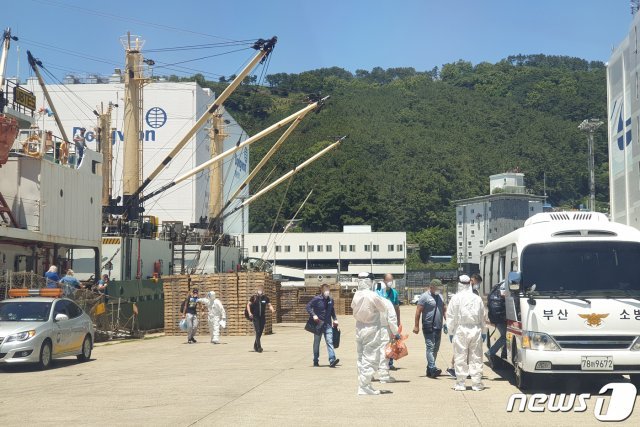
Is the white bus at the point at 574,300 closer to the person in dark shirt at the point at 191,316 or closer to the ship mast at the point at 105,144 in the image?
the person in dark shirt at the point at 191,316

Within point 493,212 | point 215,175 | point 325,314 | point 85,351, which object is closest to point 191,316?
point 85,351

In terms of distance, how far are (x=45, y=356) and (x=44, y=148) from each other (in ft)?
52.6

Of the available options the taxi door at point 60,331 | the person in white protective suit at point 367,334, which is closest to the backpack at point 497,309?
the person in white protective suit at point 367,334

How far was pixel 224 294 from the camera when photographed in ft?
103

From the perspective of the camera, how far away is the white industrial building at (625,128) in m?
47.7

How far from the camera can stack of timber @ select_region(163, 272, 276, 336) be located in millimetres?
31172

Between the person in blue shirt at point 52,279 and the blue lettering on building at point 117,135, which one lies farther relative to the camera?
the blue lettering on building at point 117,135

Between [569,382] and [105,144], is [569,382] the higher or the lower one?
the lower one

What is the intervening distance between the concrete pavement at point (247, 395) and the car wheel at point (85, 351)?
0.26 m

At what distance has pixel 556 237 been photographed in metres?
13.6

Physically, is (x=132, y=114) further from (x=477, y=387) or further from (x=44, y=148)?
(x=477, y=387)

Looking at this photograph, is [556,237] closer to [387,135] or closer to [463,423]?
[463,423]

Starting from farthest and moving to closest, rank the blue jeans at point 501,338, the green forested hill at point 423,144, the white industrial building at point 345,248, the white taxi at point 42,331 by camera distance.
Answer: the green forested hill at point 423,144
the white industrial building at point 345,248
the white taxi at point 42,331
the blue jeans at point 501,338

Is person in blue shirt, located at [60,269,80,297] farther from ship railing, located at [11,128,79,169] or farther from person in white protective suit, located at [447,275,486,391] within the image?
person in white protective suit, located at [447,275,486,391]
